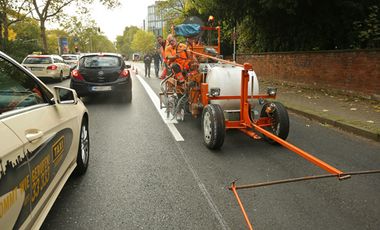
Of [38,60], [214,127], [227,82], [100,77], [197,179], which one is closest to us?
[197,179]

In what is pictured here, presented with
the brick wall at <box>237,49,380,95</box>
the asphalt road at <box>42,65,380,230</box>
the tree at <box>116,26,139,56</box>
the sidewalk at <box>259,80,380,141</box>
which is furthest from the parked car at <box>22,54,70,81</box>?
the tree at <box>116,26,139,56</box>

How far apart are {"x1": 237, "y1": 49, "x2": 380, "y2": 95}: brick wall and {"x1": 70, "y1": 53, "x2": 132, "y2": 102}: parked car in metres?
6.87

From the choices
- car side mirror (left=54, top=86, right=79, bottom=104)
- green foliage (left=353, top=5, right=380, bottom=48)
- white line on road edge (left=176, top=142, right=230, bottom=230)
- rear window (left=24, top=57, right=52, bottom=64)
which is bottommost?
white line on road edge (left=176, top=142, right=230, bottom=230)

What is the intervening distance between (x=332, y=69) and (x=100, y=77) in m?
7.76

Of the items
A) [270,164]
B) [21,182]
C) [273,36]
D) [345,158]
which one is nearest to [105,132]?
[270,164]

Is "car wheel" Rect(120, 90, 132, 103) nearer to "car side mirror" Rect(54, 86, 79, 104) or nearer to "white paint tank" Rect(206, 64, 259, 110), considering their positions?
"white paint tank" Rect(206, 64, 259, 110)

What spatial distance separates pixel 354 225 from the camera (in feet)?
10.9

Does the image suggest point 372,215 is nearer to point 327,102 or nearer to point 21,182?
point 21,182

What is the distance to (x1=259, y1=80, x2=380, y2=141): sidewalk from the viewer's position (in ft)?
23.6

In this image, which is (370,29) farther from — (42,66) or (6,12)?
(6,12)

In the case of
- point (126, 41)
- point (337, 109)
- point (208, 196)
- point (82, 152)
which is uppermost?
point (126, 41)

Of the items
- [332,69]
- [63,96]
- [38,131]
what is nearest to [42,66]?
[332,69]

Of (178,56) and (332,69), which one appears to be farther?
(332,69)

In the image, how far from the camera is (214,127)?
18.2 ft
